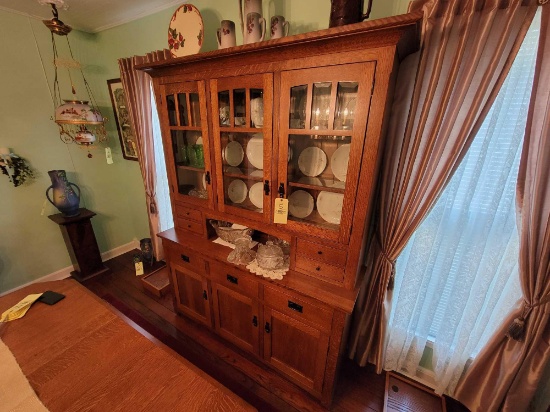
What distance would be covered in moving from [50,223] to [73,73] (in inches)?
58.0

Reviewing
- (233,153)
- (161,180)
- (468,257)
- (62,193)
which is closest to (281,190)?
(233,153)

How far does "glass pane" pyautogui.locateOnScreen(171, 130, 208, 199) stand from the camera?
147cm

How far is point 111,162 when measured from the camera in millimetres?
2457

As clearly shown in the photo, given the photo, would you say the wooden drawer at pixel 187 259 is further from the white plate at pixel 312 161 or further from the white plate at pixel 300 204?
the white plate at pixel 312 161

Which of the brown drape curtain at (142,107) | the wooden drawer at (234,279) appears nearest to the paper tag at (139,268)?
the brown drape curtain at (142,107)

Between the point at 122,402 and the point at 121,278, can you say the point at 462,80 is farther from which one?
the point at 121,278

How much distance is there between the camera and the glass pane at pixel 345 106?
0.92 m

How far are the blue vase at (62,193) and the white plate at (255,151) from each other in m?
1.95

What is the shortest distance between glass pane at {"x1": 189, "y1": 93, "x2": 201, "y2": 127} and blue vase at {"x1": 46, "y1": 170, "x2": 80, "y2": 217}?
1652 millimetres

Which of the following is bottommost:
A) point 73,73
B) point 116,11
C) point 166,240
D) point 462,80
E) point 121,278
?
point 121,278

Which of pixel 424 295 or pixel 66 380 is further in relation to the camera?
pixel 424 295

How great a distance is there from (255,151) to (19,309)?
4.39 feet

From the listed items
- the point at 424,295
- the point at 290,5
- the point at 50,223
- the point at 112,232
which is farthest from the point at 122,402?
the point at 112,232

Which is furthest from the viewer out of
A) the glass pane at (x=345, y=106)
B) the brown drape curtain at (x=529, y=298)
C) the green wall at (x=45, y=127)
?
the green wall at (x=45, y=127)
